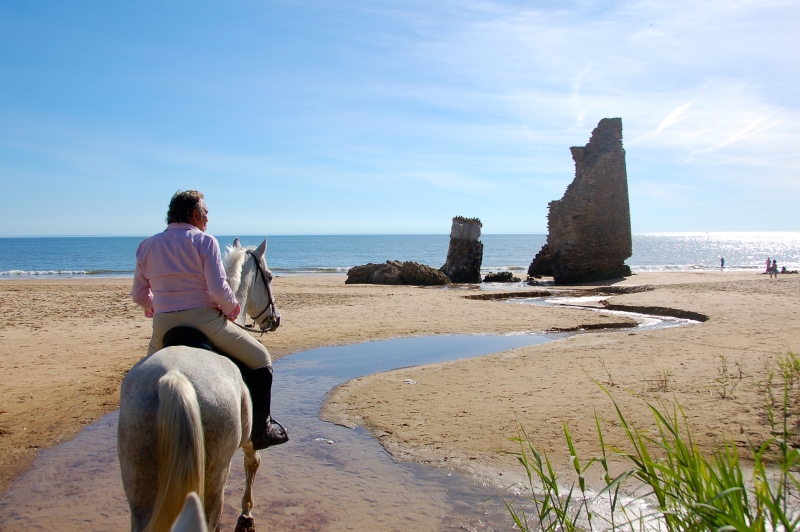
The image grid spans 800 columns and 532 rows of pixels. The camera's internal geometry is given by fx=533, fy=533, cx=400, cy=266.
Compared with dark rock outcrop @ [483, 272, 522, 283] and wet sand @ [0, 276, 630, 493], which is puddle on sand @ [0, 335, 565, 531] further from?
dark rock outcrop @ [483, 272, 522, 283]

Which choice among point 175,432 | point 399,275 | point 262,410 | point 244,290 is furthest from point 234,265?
point 399,275

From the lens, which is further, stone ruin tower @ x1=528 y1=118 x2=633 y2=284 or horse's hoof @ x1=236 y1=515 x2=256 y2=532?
stone ruin tower @ x1=528 y1=118 x2=633 y2=284

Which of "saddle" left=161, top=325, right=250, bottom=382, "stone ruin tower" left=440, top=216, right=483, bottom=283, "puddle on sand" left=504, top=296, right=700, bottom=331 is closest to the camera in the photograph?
"saddle" left=161, top=325, right=250, bottom=382

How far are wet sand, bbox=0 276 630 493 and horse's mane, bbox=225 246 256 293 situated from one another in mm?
3136

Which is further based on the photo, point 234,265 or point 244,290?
point 244,290

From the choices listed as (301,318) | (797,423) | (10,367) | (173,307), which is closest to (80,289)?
(301,318)

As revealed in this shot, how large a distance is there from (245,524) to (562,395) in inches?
167

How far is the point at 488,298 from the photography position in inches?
775

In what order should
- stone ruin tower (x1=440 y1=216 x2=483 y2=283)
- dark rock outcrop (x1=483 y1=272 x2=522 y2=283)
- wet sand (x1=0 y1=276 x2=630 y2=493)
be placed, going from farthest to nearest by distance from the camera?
stone ruin tower (x1=440 y1=216 x2=483 y2=283)
dark rock outcrop (x1=483 y1=272 x2=522 y2=283)
wet sand (x1=0 y1=276 x2=630 y2=493)

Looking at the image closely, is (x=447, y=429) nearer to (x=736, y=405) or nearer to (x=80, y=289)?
(x=736, y=405)

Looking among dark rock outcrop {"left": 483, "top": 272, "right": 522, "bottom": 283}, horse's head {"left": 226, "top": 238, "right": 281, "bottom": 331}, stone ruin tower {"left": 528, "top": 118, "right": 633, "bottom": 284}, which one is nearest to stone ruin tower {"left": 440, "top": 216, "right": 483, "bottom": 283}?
dark rock outcrop {"left": 483, "top": 272, "right": 522, "bottom": 283}

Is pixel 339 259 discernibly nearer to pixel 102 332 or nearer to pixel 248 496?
pixel 102 332

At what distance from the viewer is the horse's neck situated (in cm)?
417

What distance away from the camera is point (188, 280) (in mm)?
3443
